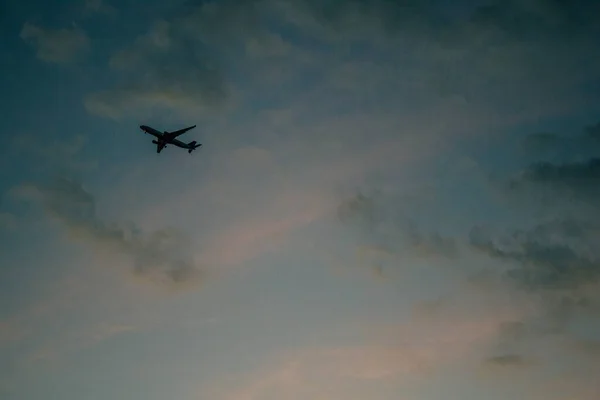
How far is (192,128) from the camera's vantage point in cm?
18750

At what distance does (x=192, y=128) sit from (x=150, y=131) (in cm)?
1346

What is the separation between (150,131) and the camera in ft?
609
